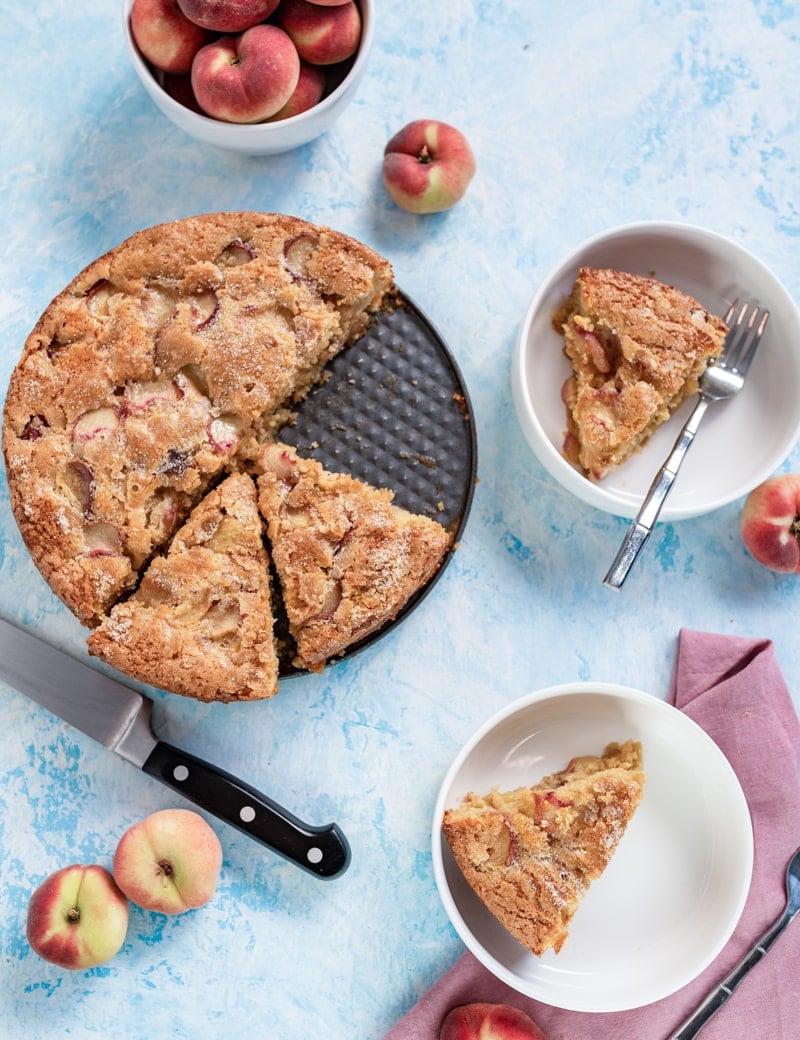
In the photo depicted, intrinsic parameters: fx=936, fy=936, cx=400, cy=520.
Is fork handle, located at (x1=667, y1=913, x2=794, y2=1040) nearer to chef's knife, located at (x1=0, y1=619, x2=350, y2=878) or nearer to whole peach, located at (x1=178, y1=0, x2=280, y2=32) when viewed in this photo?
chef's knife, located at (x1=0, y1=619, x2=350, y2=878)

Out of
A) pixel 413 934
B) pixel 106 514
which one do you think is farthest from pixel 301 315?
pixel 413 934

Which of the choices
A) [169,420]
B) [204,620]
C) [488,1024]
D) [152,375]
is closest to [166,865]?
[204,620]

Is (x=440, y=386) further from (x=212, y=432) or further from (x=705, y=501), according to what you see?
(x=705, y=501)

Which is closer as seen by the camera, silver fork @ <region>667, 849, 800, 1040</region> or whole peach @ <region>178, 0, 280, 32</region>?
whole peach @ <region>178, 0, 280, 32</region>

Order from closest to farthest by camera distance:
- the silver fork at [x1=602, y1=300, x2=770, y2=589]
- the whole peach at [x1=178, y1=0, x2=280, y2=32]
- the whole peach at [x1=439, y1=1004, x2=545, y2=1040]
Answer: the whole peach at [x1=178, y1=0, x2=280, y2=32] < the whole peach at [x1=439, y1=1004, x2=545, y2=1040] < the silver fork at [x1=602, y1=300, x2=770, y2=589]

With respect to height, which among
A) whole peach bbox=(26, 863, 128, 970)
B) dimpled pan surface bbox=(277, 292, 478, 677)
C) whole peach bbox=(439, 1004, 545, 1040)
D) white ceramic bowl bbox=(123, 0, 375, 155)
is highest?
white ceramic bowl bbox=(123, 0, 375, 155)

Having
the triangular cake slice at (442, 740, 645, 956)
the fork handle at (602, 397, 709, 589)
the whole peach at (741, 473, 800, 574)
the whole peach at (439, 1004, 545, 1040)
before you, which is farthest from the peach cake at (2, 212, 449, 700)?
the whole peach at (741, 473, 800, 574)

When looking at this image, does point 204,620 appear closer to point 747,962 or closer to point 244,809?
point 244,809

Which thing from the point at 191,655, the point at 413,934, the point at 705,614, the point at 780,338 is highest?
the point at 780,338
